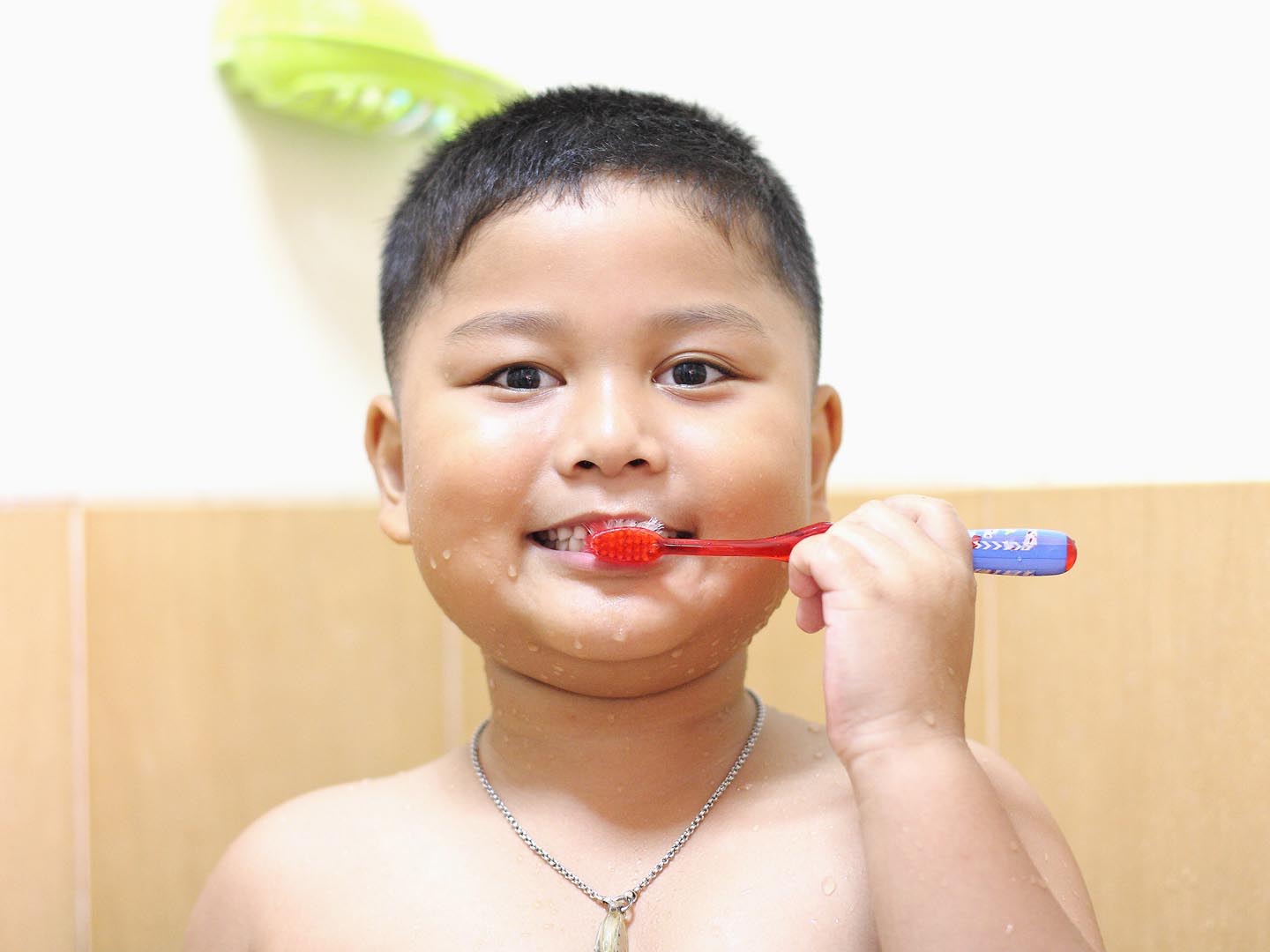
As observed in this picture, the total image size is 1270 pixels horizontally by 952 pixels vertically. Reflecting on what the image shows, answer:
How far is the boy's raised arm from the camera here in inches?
24.7

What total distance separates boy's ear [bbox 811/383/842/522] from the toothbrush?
16cm

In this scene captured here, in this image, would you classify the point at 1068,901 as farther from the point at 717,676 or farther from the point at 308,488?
the point at 308,488

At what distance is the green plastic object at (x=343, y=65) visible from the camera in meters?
1.11

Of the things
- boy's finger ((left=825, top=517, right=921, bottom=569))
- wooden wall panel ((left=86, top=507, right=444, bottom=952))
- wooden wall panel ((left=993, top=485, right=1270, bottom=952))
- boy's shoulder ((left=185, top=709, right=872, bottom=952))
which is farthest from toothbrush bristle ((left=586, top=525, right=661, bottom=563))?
wooden wall panel ((left=86, top=507, right=444, bottom=952))

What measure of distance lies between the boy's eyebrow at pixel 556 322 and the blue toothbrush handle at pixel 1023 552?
20cm

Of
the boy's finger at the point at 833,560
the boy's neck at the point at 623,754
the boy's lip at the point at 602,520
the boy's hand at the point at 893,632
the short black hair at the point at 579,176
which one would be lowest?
the boy's neck at the point at 623,754

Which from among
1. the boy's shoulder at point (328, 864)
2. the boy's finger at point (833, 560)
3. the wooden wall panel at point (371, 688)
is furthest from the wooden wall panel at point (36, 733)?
the boy's finger at point (833, 560)

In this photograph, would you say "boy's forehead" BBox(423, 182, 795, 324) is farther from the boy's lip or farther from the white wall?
the white wall

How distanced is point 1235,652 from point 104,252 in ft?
3.19

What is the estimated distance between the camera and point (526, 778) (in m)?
0.86

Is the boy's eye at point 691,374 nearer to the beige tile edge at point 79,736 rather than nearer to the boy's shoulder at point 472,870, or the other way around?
the boy's shoulder at point 472,870

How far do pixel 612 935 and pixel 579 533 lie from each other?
0.80 feet

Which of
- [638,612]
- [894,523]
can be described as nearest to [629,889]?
[638,612]

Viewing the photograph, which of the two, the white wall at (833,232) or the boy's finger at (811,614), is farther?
the white wall at (833,232)
